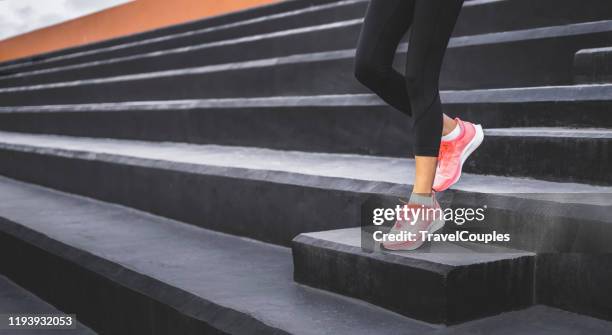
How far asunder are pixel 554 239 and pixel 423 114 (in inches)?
19.2

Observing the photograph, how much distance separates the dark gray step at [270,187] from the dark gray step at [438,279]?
111 millimetres

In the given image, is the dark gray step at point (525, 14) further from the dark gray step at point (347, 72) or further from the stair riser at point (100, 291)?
the stair riser at point (100, 291)

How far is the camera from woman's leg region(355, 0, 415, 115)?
1.96 m

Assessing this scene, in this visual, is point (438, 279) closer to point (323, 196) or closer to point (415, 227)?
point (415, 227)

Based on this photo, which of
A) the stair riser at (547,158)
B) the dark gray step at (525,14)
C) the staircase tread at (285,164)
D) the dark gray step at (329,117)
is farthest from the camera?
the dark gray step at (525,14)


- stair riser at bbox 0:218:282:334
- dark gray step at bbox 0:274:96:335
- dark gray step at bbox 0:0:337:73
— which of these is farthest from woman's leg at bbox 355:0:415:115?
dark gray step at bbox 0:0:337:73

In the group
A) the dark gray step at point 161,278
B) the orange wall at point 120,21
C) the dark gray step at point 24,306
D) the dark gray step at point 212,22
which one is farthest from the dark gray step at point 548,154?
the orange wall at point 120,21

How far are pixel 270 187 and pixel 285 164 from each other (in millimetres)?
270

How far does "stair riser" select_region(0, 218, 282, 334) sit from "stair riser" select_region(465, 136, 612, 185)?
0.91m

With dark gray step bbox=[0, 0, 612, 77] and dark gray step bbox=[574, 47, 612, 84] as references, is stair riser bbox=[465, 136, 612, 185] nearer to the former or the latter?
dark gray step bbox=[574, 47, 612, 84]

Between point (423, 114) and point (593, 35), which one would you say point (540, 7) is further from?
point (423, 114)

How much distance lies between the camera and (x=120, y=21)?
425 inches

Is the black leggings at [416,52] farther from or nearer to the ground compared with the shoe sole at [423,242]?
farther from the ground

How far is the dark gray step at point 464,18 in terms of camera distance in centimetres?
280
